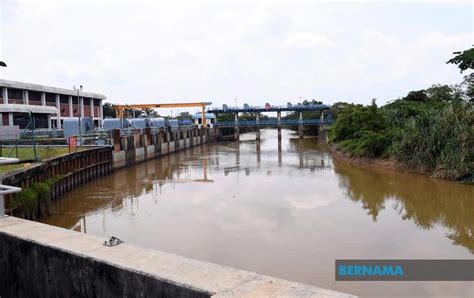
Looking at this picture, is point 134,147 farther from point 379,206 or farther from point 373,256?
point 373,256

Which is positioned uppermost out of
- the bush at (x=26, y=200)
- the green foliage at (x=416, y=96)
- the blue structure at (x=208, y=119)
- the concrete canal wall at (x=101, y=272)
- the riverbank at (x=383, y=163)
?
the green foliage at (x=416, y=96)

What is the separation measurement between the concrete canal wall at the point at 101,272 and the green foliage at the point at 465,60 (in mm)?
28813

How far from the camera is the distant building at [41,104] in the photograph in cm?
3847

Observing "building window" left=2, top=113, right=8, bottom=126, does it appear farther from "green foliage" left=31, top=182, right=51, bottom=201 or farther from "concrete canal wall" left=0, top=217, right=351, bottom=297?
"concrete canal wall" left=0, top=217, right=351, bottom=297

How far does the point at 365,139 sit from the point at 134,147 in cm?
1746

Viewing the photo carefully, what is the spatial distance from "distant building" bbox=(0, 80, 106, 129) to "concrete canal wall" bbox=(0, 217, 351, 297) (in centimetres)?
2993

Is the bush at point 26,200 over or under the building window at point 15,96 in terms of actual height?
under

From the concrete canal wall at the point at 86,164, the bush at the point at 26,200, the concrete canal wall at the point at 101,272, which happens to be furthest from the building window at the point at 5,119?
the concrete canal wall at the point at 101,272

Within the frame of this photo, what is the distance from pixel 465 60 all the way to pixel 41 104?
41.6 m

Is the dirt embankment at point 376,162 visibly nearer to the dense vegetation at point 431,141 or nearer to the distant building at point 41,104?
the dense vegetation at point 431,141

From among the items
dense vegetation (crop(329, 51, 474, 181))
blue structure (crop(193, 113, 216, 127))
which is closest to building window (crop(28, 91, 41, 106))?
blue structure (crop(193, 113, 216, 127))

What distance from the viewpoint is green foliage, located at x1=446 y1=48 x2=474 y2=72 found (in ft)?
91.0

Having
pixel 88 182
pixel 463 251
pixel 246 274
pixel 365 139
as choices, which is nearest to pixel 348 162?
pixel 365 139

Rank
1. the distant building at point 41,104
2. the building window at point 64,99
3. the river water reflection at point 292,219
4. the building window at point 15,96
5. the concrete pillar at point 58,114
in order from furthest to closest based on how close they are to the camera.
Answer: the building window at point 64,99, the concrete pillar at point 58,114, the building window at point 15,96, the distant building at point 41,104, the river water reflection at point 292,219
